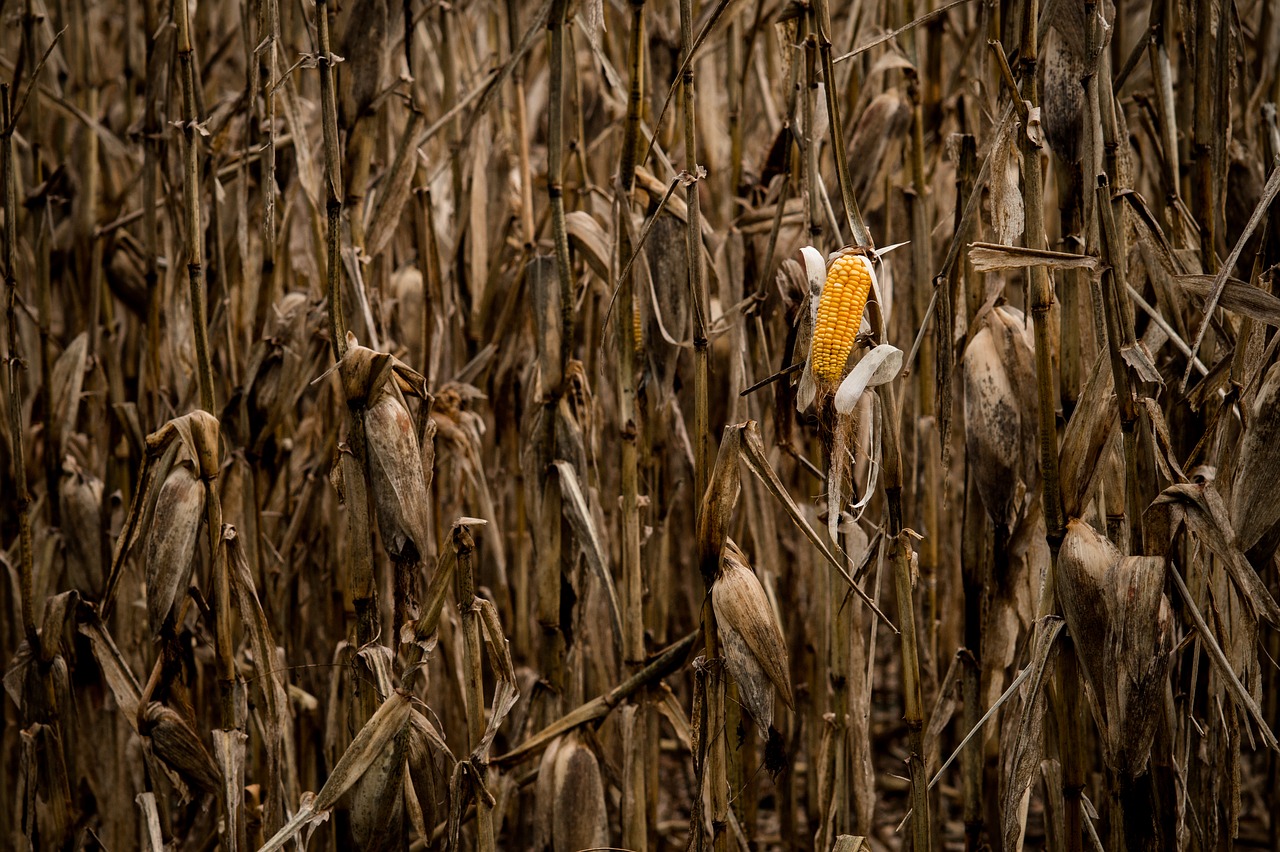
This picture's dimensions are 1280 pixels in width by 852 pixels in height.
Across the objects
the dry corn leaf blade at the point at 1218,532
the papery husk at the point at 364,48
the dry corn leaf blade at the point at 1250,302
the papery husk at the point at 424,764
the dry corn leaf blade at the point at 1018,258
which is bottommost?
the papery husk at the point at 424,764

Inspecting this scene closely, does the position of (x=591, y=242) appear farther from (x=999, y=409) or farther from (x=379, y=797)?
(x=379, y=797)

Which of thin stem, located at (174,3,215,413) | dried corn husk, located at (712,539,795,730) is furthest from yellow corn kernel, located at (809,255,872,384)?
thin stem, located at (174,3,215,413)

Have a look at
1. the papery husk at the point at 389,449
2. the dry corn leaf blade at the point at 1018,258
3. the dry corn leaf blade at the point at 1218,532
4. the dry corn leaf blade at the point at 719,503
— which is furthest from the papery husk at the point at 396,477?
the dry corn leaf blade at the point at 1218,532

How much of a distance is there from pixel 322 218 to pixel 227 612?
1.69 ft

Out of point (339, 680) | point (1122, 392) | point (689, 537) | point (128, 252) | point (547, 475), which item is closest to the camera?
point (1122, 392)

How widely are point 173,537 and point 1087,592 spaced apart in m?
0.76

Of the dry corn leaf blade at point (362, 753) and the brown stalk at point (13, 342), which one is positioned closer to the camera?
the dry corn leaf blade at point (362, 753)

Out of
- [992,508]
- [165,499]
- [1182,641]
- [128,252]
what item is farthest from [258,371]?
[1182,641]

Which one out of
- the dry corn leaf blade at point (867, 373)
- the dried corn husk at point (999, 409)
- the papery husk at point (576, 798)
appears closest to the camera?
the dry corn leaf blade at point (867, 373)

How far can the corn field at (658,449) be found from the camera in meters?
0.82

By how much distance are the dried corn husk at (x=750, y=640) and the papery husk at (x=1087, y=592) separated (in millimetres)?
229

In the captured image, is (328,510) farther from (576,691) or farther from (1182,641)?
(1182,641)

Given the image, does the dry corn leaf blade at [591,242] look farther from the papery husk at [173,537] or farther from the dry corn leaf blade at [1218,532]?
the dry corn leaf blade at [1218,532]

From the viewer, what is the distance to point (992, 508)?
96cm
